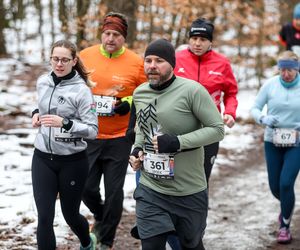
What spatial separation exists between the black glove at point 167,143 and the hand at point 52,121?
3.14 feet

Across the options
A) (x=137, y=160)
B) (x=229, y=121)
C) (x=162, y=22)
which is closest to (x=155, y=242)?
(x=137, y=160)

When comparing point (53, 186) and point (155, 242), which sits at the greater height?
point (53, 186)

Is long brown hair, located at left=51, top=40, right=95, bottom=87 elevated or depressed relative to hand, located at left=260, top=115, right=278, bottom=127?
elevated

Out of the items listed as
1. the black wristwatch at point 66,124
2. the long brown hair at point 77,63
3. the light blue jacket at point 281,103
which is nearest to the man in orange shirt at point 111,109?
the long brown hair at point 77,63

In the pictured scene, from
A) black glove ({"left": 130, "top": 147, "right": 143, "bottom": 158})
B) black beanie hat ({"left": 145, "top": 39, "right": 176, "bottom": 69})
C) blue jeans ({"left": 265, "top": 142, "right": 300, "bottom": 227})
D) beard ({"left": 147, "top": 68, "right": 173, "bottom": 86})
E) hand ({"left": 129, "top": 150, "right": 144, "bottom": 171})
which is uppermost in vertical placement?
black beanie hat ({"left": 145, "top": 39, "right": 176, "bottom": 69})

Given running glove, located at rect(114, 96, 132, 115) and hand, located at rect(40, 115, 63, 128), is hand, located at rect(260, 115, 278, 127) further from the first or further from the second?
hand, located at rect(40, 115, 63, 128)

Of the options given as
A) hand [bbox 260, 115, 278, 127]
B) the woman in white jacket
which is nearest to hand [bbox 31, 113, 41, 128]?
the woman in white jacket

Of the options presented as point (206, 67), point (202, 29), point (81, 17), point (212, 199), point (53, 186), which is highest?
point (202, 29)

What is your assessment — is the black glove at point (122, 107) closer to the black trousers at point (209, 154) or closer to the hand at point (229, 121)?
the black trousers at point (209, 154)

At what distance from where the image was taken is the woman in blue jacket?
6.18 meters

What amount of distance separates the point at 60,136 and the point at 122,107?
0.93 metres

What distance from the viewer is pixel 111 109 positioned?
18.0ft

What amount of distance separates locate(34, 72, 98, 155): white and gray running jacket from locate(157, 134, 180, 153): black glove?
0.87 m

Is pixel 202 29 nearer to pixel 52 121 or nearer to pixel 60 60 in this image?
pixel 60 60
